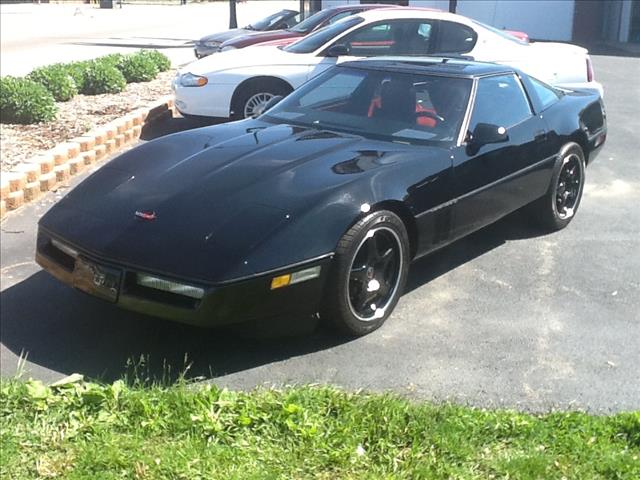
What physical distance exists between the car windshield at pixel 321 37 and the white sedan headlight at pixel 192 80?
110 cm

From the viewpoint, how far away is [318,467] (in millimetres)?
3229

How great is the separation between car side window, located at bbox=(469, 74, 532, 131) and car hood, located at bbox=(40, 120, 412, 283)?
88 centimetres

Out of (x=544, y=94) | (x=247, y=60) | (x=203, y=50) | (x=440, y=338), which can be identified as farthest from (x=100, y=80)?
(x=440, y=338)

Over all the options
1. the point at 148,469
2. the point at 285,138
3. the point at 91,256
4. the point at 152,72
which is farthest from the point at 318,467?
the point at 152,72

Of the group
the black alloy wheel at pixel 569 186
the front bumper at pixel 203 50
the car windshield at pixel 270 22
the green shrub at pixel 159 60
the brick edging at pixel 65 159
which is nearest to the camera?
the black alloy wheel at pixel 569 186

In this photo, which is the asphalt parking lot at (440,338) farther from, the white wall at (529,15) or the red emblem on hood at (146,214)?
the white wall at (529,15)

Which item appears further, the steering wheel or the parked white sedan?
the parked white sedan

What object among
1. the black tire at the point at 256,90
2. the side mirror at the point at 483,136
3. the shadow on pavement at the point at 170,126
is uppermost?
the side mirror at the point at 483,136

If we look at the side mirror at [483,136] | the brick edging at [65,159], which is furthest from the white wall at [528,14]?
the side mirror at [483,136]

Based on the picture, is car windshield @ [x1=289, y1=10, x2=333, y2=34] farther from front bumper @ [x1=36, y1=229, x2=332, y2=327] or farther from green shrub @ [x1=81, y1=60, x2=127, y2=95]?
front bumper @ [x1=36, y1=229, x2=332, y2=327]

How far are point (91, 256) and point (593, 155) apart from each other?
4.38 meters

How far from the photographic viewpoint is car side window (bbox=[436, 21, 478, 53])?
412 inches

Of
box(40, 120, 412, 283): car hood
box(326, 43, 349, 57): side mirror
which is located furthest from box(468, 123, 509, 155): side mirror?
box(326, 43, 349, 57): side mirror

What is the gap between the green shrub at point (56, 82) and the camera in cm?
1097
